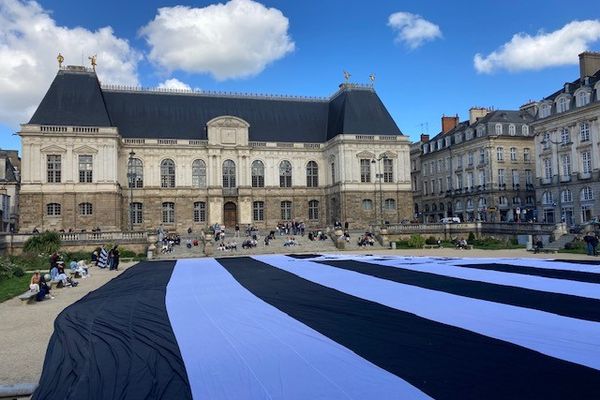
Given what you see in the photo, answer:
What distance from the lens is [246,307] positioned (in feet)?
34.5

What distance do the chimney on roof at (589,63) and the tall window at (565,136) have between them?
4605mm

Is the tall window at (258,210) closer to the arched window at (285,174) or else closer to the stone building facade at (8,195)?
the arched window at (285,174)

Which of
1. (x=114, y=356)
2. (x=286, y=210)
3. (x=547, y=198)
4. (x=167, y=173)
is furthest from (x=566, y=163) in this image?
(x=114, y=356)

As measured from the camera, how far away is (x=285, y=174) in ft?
160

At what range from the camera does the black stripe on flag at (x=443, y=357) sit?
207 inches

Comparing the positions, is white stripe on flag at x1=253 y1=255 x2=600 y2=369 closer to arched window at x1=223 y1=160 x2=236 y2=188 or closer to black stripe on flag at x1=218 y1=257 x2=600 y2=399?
black stripe on flag at x1=218 y1=257 x2=600 y2=399

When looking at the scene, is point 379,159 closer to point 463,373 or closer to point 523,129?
point 523,129

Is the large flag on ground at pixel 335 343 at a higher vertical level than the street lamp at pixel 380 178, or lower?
lower

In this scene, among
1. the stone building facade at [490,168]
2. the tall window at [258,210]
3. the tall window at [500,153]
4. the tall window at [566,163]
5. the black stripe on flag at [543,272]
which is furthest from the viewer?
the tall window at [500,153]

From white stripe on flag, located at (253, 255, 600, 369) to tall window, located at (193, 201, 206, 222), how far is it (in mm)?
33852

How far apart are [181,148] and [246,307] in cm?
3711

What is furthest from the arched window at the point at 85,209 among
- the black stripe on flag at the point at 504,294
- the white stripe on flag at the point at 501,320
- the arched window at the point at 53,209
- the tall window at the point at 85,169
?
the white stripe on flag at the point at 501,320

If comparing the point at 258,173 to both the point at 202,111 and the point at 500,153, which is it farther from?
the point at 500,153

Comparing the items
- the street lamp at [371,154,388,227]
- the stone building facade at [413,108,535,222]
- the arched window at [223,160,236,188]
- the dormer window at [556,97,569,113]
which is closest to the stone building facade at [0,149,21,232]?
the arched window at [223,160,236,188]
